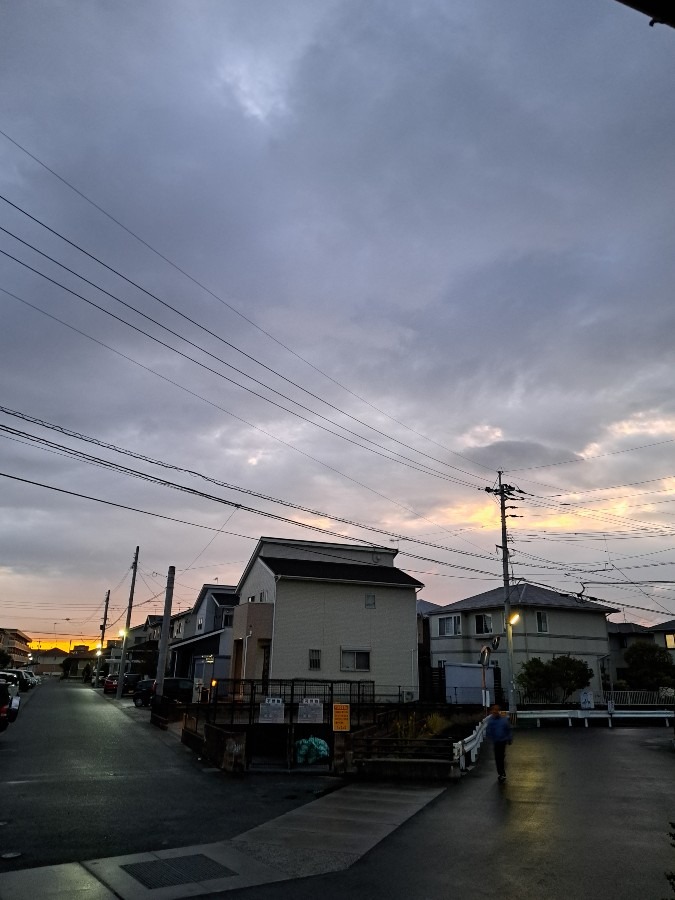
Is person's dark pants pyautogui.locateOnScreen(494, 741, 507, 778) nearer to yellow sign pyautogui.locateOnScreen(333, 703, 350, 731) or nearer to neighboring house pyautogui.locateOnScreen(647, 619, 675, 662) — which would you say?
yellow sign pyautogui.locateOnScreen(333, 703, 350, 731)

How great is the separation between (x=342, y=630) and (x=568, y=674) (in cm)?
1455

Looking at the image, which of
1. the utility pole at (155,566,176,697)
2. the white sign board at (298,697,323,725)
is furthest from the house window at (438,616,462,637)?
the white sign board at (298,697,323,725)

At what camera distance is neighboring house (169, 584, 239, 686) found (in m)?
40.2

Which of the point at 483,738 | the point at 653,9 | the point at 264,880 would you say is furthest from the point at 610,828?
the point at 483,738

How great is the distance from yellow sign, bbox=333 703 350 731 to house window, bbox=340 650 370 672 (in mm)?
17246

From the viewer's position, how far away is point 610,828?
9961 mm

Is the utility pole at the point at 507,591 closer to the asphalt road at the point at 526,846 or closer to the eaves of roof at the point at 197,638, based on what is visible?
the asphalt road at the point at 526,846

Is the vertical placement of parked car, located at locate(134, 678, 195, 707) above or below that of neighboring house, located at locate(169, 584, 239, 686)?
below

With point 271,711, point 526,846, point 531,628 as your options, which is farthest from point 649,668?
point 526,846

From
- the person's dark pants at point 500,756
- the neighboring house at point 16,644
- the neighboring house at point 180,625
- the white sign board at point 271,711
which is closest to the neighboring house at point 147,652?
the neighboring house at point 180,625

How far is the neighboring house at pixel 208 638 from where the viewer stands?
132 ft

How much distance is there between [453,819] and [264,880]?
4419mm

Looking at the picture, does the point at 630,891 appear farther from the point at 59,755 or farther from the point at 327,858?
the point at 59,755

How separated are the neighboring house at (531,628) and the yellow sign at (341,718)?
28339 millimetres
